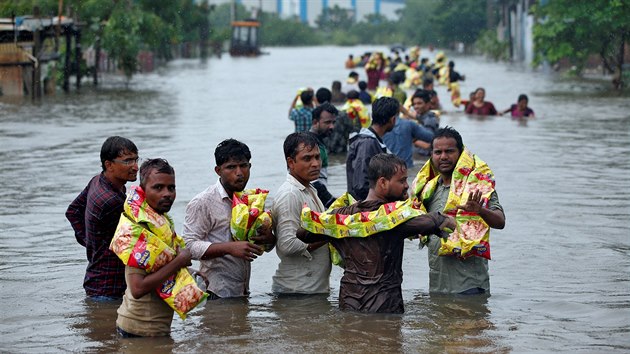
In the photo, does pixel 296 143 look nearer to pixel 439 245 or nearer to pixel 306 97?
pixel 439 245

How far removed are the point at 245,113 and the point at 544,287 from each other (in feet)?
63.3

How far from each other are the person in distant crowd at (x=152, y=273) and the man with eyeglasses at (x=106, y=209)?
31.0 inches

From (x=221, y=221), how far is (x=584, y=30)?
28341mm

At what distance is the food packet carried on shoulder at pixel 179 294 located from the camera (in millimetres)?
6246

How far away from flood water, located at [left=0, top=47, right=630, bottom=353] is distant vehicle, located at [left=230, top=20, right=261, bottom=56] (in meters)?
65.8

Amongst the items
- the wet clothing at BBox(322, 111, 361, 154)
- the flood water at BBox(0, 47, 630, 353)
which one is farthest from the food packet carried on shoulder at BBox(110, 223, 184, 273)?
the wet clothing at BBox(322, 111, 361, 154)

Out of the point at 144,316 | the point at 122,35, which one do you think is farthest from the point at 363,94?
the point at 122,35

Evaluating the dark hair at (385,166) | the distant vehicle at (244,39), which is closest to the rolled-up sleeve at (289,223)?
the dark hair at (385,166)

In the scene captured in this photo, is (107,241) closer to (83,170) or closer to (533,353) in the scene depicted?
(533,353)

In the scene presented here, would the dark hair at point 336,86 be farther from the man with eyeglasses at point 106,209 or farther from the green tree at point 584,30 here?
the man with eyeglasses at point 106,209

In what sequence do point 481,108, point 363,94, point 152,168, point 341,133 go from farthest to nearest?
1. point 481,108
2. point 363,94
3. point 341,133
4. point 152,168

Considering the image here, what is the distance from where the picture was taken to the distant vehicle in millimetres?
91312

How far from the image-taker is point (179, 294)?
20.5 ft

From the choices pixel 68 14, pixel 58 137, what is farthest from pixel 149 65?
pixel 58 137
